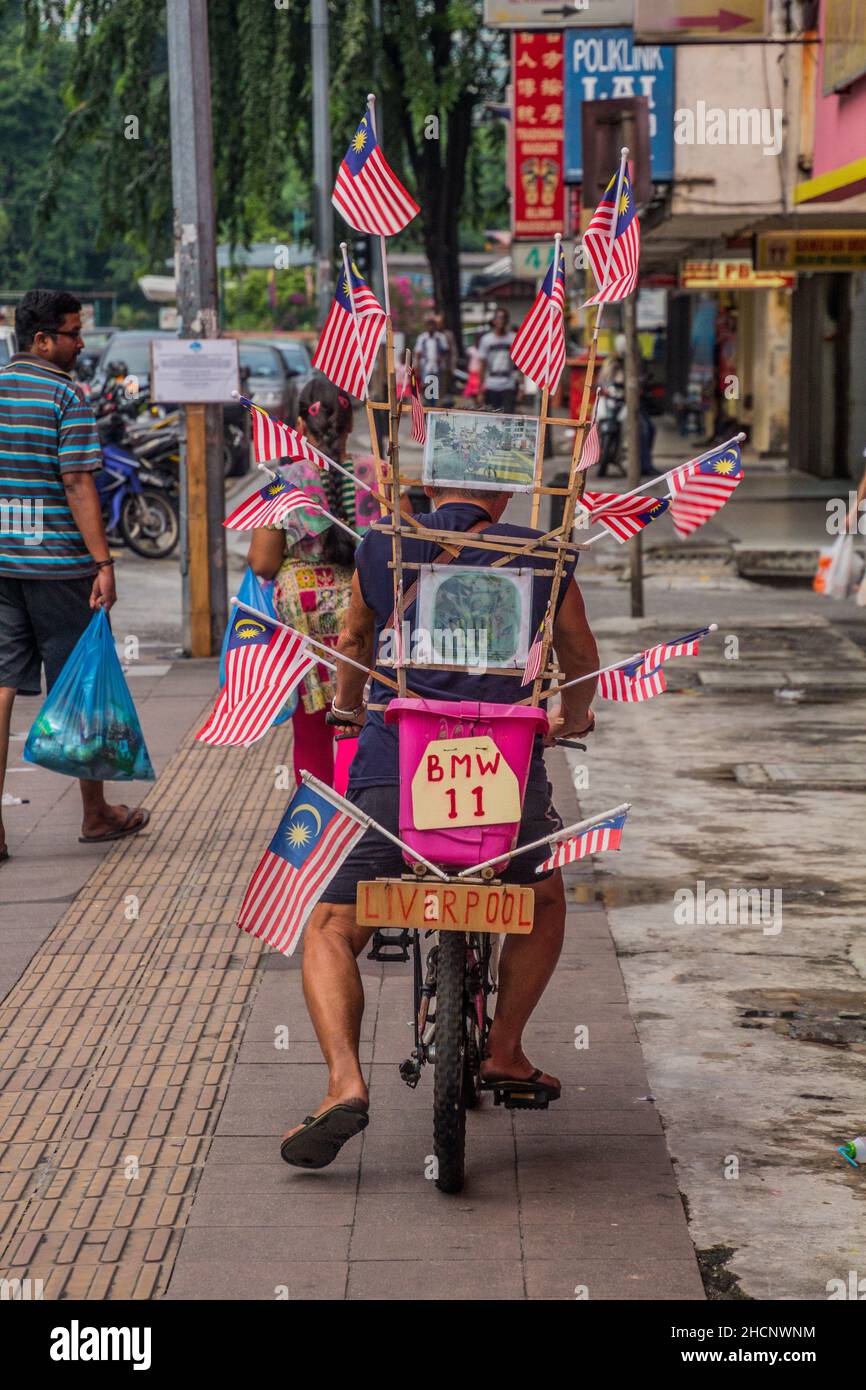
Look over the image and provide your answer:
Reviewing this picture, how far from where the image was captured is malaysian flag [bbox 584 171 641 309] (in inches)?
179

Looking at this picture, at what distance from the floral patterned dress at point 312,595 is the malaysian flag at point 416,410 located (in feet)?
4.26

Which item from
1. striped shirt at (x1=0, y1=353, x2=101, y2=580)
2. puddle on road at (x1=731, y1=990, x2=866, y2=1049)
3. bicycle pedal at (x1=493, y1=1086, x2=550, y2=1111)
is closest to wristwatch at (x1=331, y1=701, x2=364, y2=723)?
bicycle pedal at (x1=493, y1=1086, x2=550, y2=1111)

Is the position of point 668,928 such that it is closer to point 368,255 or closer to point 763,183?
point 763,183

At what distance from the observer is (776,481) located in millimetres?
24984

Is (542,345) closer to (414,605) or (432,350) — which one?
(414,605)

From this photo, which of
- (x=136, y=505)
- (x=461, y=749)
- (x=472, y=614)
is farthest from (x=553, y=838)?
(x=136, y=505)

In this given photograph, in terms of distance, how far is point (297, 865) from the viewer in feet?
14.9

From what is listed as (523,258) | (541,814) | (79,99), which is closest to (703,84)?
(79,99)

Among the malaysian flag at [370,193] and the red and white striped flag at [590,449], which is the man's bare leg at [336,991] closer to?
the red and white striped flag at [590,449]

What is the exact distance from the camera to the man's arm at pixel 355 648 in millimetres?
4730

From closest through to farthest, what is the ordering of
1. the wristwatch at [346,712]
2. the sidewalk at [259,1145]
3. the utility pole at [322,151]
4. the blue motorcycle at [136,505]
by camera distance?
the sidewalk at [259,1145], the wristwatch at [346,712], the blue motorcycle at [136,505], the utility pole at [322,151]

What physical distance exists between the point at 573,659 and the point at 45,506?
10.9 ft

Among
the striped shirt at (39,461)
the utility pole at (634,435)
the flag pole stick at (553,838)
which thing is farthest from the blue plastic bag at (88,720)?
the utility pole at (634,435)

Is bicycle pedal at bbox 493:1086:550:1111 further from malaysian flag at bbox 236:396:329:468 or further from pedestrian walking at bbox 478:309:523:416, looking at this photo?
pedestrian walking at bbox 478:309:523:416
